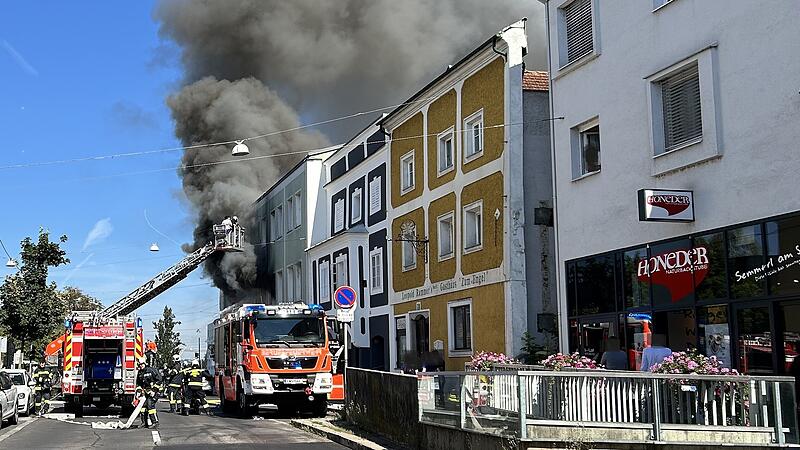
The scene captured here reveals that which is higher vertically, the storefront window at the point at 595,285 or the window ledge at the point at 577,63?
the window ledge at the point at 577,63

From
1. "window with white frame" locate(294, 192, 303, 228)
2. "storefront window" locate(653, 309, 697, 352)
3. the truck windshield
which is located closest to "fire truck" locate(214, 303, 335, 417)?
the truck windshield

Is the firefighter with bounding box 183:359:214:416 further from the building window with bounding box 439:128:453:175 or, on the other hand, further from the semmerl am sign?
the semmerl am sign

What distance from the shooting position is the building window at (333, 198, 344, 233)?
3509 cm

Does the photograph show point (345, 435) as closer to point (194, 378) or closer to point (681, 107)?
point (681, 107)

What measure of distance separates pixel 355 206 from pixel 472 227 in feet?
35.5

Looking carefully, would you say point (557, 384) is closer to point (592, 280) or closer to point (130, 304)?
point (592, 280)

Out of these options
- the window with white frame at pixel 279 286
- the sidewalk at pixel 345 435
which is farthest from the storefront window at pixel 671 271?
the window with white frame at pixel 279 286

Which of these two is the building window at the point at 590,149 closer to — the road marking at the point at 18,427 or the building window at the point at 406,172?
the building window at the point at 406,172

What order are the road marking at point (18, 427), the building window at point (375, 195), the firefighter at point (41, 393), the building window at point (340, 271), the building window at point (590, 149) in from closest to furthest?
the building window at point (590, 149), the road marking at point (18, 427), the firefighter at point (41, 393), the building window at point (375, 195), the building window at point (340, 271)

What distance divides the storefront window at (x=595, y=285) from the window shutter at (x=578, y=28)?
3.96 m

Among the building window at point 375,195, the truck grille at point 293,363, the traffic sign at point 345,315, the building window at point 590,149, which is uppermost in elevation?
the building window at point 375,195

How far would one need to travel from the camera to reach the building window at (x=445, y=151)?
80.0 feet

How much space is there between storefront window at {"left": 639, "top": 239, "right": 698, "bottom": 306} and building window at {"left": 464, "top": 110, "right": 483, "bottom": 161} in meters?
7.74

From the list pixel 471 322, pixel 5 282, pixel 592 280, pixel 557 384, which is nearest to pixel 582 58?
pixel 592 280
